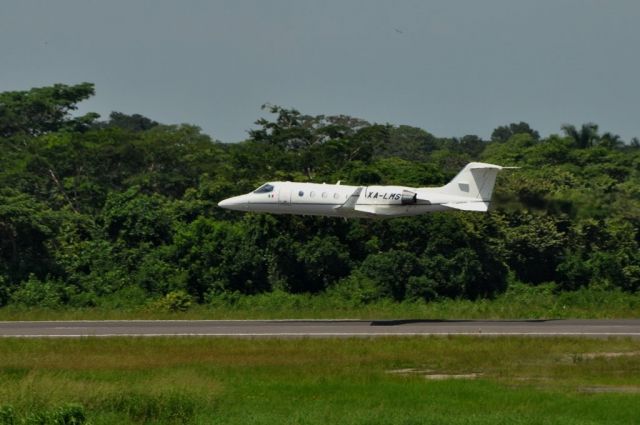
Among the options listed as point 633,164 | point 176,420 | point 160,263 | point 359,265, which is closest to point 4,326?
point 160,263

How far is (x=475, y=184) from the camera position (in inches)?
2229

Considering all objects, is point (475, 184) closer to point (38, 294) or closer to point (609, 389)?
point (609, 389)

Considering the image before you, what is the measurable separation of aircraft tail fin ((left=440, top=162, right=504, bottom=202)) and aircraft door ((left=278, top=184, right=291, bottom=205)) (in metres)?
8.08

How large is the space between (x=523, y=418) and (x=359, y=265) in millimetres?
39859

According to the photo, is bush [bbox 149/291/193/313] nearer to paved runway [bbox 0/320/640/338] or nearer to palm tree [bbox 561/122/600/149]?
paved runway [bbox 0/320/640/338]

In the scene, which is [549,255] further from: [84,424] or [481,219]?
[84,424]

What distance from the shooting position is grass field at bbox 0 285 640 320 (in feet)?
188

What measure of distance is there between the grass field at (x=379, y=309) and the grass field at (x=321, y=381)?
11476 mm

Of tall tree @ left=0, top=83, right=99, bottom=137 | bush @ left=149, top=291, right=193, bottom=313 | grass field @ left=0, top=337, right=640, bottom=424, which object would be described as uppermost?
tall tree @ left=0, top=83, right=99, bottom=137

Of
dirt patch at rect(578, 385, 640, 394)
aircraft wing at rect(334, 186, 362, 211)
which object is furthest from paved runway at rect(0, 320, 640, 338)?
dirt patch at rect(578, 385, 640, 394)

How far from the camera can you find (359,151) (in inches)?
3551

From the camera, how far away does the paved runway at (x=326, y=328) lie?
159 ft

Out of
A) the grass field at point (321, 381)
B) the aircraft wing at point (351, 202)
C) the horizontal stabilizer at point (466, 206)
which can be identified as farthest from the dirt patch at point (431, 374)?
the aircraft wing at point (351, 202)

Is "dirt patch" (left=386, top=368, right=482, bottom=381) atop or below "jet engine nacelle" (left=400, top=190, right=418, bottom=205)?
below
